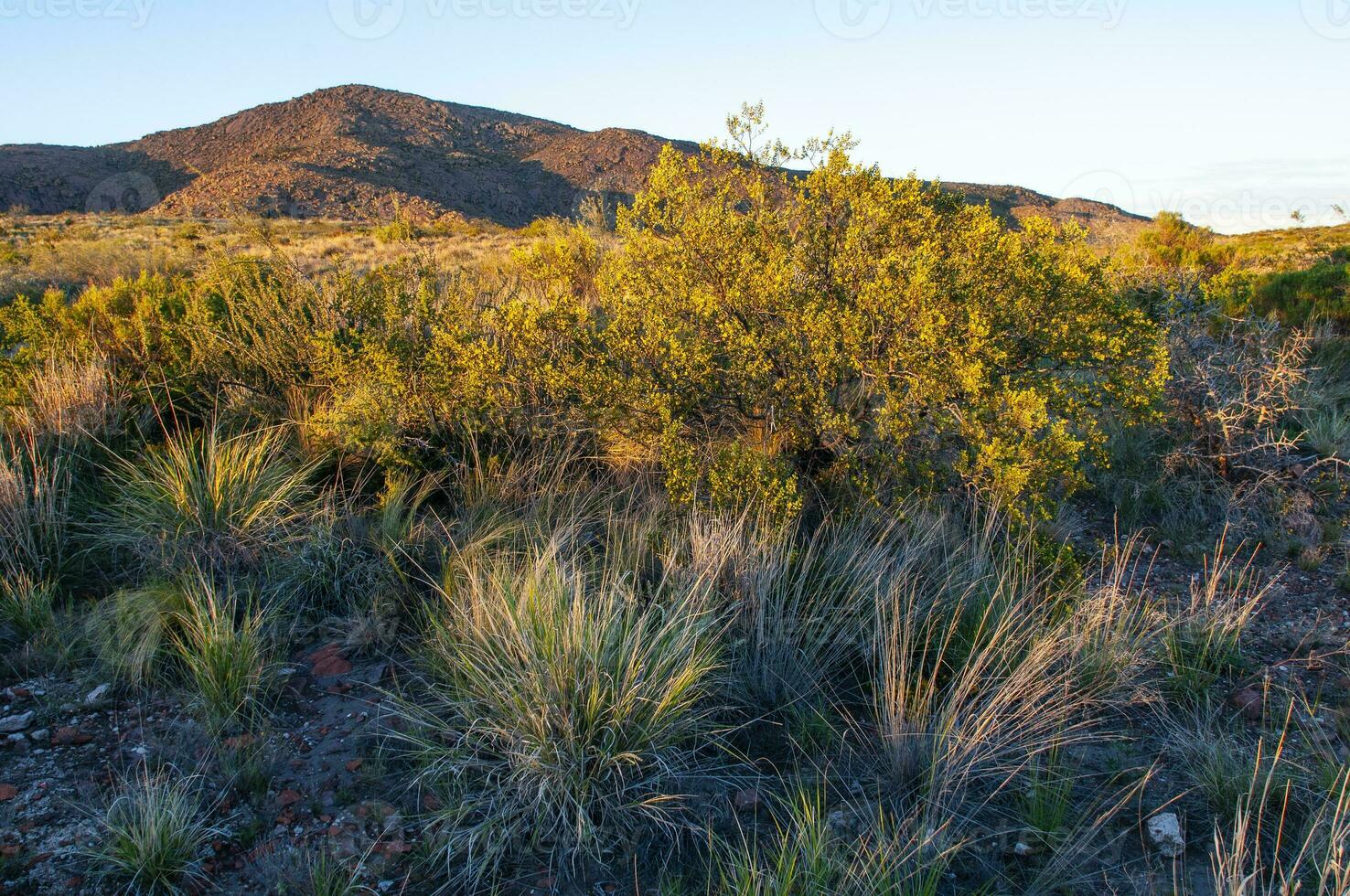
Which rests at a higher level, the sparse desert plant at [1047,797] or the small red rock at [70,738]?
the sparse desert plant at [1047,797]

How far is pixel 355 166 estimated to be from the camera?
150 feet

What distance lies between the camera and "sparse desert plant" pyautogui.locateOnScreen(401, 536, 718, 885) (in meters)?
2.72

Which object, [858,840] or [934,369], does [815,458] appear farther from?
[858,840]

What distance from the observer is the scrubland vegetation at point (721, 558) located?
108 inches

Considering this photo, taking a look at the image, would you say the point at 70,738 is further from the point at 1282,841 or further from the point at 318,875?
the point at 1282,841

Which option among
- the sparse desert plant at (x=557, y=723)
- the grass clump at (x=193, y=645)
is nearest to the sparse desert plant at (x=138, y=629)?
the grass clump at (x=193, y=645)

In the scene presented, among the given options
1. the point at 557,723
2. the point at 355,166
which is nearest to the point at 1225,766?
the point at 557,723

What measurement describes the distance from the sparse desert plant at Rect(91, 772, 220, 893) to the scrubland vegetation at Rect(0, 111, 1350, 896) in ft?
0.05

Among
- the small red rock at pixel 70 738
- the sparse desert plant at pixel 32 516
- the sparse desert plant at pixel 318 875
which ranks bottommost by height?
the sparse desert plant at pixel 318 875

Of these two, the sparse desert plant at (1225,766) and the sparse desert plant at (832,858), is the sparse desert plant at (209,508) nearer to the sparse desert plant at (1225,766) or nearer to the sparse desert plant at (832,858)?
the sparse desert plant at (832,858)

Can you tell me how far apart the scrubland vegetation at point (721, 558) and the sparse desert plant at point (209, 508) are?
0.02 meters

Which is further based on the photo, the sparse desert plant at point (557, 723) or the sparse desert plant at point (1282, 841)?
the sparse desert plant at point (557, 723)

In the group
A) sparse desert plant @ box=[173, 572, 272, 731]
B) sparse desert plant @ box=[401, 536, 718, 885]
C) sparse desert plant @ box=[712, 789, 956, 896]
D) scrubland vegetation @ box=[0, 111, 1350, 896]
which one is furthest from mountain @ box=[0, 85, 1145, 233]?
sparse desert plant @ box=[712, 789, 956, 896]

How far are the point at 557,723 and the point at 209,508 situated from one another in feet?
8.30
